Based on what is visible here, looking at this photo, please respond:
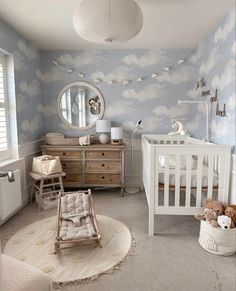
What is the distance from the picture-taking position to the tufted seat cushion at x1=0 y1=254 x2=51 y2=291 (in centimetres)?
89

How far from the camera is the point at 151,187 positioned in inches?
85.1

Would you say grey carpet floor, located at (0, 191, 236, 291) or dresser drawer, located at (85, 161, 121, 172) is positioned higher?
dresser drawer, located at (85, 161, 121, 172)

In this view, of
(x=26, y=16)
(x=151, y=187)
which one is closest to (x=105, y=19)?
(x=26, y=16)

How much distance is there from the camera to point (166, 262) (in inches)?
70.3

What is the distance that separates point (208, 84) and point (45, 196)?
2.64 metres

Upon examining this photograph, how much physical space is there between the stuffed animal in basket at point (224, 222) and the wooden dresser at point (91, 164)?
1630 mm

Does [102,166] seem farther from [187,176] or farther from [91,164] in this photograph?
[187,176]

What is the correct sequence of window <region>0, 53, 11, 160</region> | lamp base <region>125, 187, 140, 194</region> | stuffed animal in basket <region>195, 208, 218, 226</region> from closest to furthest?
stuffed animal in basket <region>195, 208, 218, 226</region>, window <region>0, 53, 11, 160</region>, lamp base <region>125, 187, 140, 194</region>

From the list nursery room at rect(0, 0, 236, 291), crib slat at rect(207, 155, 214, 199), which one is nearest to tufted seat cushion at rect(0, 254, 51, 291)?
nursery room at rect(0, 0, 236, 291)

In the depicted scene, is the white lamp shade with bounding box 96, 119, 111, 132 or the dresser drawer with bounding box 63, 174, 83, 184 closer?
the dresser drawer with bounding box 63, 174, 83, 184

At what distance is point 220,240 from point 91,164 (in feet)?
6.51

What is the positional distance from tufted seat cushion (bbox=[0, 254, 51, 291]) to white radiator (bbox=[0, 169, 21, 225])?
4.18 ft

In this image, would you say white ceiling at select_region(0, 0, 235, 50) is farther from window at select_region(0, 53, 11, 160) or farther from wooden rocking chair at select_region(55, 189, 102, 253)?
wooden rocking chair at select_region(55, 189, 102, 253)

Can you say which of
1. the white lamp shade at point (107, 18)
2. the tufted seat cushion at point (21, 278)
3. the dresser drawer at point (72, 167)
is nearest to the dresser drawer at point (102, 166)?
the dresser drawer at point (72, 167)
